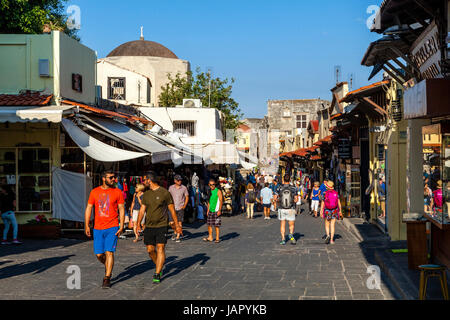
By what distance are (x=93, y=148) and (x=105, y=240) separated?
5573 millimetres

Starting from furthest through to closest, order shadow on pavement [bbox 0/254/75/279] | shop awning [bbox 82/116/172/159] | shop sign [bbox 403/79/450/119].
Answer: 1. shop awning [bbox 82/116/172/159]
2. shadow on pavement [bbox 0/254/75/279]
3. shop sign [bbox 403/79/450/119]

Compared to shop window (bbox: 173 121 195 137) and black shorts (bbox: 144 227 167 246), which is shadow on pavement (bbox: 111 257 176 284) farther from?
shop window (bbox: 173 121 195 137)

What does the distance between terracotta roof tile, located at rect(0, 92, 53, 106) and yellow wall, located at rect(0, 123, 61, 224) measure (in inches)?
27.9

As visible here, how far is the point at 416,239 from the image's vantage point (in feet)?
31.6

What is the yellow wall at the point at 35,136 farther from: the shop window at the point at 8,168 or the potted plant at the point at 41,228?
the potted plant at the point at 41,228

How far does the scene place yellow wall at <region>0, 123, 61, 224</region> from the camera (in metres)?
15.5

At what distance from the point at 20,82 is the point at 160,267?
9262 mm

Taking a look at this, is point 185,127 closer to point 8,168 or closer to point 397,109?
point 8,168

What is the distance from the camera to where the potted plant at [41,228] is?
1532 centimetres

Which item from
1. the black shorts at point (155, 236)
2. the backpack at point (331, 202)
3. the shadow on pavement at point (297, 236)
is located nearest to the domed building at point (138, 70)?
the shadow on pavement at point (297, 236)

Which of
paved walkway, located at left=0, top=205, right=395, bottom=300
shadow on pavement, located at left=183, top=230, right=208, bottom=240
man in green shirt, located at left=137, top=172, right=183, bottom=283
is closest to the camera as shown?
paved walkway, located at left=0, top=205, right=395, bottom=300

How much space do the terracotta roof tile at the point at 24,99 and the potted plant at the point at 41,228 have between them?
301cm

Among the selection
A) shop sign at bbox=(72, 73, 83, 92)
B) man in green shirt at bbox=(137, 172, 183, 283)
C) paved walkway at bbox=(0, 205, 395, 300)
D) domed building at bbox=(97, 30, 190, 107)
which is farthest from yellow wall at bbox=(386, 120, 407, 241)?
domed building at bbox=(97, 30, 190, 107)

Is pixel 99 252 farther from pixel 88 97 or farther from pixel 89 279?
pixel 88 97
